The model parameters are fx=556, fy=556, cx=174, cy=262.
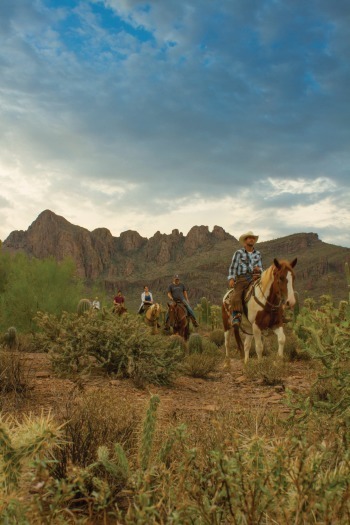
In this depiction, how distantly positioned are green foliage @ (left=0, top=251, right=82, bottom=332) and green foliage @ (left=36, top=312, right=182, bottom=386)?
37.3ft

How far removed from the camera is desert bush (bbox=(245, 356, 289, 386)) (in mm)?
10102

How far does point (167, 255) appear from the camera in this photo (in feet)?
377

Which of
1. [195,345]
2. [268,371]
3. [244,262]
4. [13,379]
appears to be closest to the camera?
[13,379]

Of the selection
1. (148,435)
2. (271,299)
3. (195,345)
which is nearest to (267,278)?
(271,299)

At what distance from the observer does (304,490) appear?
238 centimetres

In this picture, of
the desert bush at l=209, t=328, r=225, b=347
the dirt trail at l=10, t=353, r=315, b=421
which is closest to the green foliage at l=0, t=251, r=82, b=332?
the desert bush at l=209, t=328, r=225, b=347

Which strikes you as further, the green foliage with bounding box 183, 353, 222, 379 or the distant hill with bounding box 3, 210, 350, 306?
the distant hill with bounding box 3, 210, 350, 306

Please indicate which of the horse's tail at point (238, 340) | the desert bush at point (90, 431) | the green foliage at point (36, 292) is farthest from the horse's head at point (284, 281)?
the green foliage at point (36, 292)

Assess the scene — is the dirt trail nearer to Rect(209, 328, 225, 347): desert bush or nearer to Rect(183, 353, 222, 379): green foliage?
Rect(183, 353, 222, 379): green foliage

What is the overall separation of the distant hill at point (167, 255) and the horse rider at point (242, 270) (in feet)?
95.1

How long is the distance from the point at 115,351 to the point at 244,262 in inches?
185

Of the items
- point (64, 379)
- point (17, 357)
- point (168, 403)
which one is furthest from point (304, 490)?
point (64, 379)

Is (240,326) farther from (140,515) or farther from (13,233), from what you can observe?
(13,233)

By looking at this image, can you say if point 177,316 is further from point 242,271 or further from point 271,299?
point 271,299
